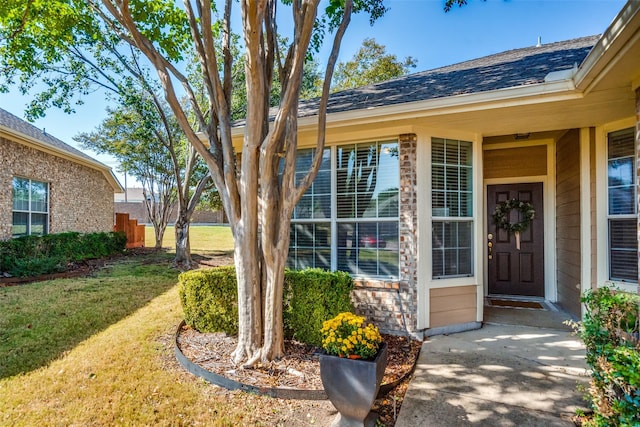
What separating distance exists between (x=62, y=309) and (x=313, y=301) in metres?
4.37

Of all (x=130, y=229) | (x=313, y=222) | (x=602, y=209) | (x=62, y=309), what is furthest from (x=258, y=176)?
(x=130, y=229)

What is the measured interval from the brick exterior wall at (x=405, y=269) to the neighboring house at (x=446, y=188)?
0.04 ft

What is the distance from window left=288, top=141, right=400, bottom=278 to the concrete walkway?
4.10ft

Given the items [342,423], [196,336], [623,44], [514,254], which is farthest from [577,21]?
[196,336]

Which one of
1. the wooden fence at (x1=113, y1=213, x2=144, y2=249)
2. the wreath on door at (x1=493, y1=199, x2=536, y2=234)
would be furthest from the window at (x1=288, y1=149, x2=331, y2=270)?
the wooden fence at (x1=113, y1=213, x2=144, y2=249)

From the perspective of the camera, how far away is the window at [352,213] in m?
4.60

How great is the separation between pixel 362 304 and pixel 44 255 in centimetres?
947

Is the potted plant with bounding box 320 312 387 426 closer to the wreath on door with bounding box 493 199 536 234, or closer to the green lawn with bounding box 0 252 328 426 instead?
the green lawn with bounding box 0 252 328 426

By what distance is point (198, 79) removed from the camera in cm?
1181

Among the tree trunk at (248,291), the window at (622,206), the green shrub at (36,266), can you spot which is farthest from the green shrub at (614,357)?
the green shrub at (36,266)

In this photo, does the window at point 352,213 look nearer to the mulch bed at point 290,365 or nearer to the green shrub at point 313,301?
the green shrub at point 313,301

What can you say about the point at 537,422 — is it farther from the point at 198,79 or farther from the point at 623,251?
the point at 198,79

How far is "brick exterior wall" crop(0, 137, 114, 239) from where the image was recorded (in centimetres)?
905

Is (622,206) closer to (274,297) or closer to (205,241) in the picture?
(274,297)
